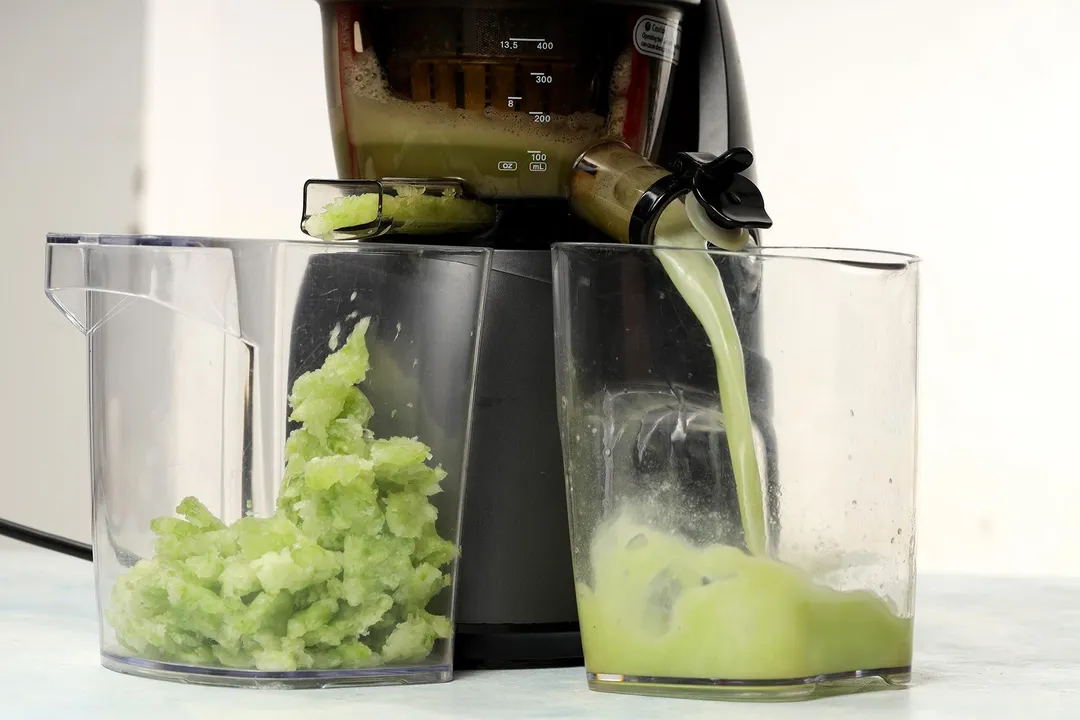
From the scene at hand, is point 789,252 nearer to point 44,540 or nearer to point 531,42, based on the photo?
point 531,42

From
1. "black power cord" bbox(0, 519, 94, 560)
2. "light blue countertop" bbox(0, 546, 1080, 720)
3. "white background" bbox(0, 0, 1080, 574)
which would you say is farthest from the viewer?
"white background" bbox(0, 0, 1080, 574)

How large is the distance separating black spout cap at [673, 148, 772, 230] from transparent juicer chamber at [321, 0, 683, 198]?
0.24ft

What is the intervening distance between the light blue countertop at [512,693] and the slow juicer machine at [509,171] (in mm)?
34

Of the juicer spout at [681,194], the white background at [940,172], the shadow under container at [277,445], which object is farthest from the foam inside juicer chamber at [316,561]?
the white background at [940,172]

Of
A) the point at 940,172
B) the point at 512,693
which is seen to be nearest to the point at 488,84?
the point at 512,693

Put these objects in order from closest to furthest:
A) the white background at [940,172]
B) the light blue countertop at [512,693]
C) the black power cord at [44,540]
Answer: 1. the light blue countertop at [512,693]
2. the black power cord at [44,540]
3. the white background at [940,172]

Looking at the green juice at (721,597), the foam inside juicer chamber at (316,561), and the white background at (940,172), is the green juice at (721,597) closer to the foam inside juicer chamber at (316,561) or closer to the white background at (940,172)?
the foam inside juicer chamber at (316,561)

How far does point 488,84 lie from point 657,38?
8 centimetres

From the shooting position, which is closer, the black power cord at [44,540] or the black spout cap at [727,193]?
the black spout cap at [727,193]

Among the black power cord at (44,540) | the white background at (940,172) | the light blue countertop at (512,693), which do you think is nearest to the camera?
the light blue countertop at (512,693)

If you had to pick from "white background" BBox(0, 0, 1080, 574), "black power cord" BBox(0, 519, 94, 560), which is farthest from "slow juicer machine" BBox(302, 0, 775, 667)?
"white background" BBox(0, 0, 1080, 574)

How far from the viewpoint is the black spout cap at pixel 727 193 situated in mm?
486

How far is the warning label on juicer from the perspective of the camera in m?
0.56

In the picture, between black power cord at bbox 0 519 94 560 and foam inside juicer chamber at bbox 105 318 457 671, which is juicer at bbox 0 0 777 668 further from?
black power cord at bbox 0 519 94 560
